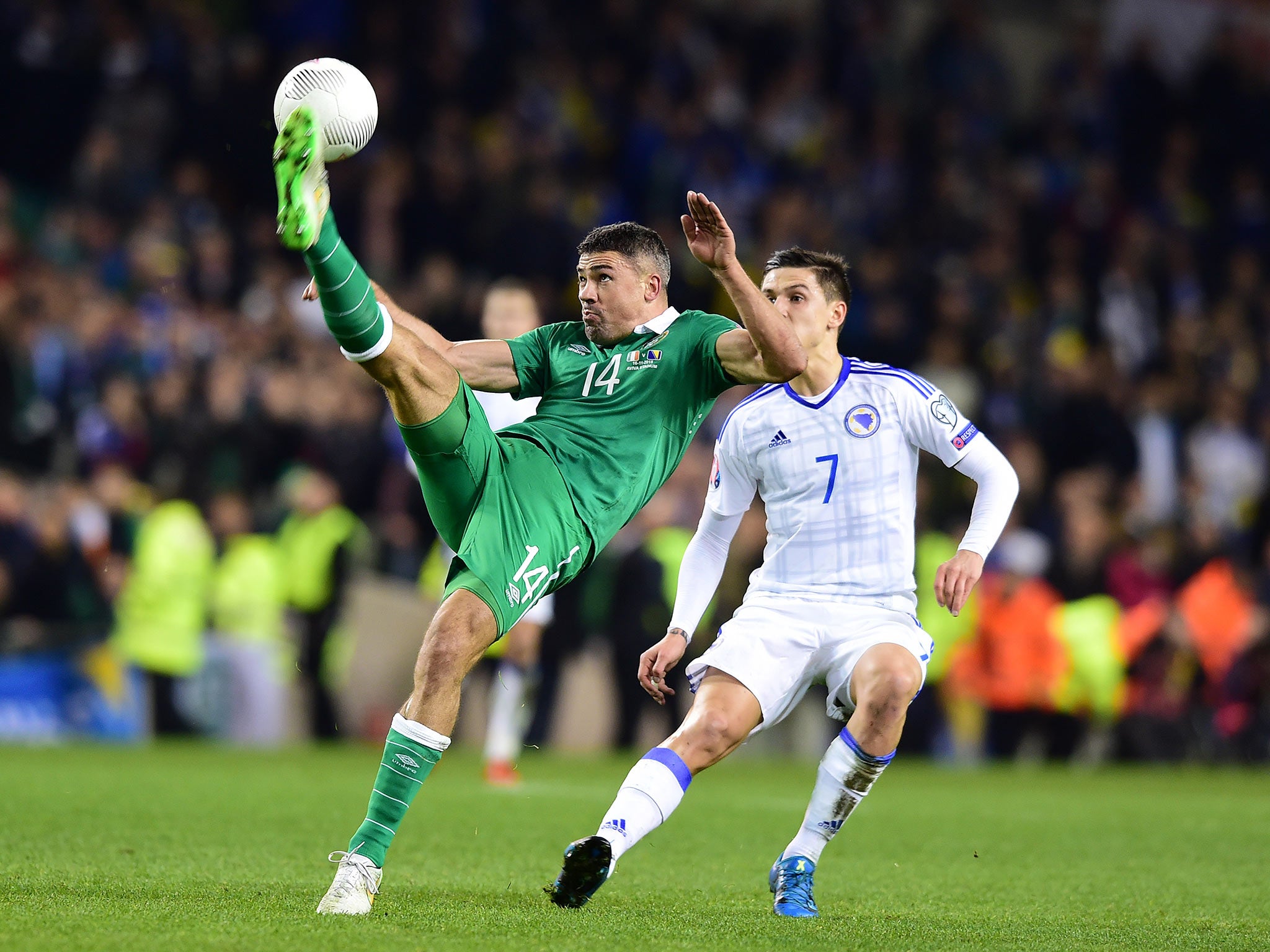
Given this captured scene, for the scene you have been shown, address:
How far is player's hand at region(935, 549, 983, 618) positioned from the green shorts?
114 cm

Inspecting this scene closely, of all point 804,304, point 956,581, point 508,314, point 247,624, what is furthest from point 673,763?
point 247,624

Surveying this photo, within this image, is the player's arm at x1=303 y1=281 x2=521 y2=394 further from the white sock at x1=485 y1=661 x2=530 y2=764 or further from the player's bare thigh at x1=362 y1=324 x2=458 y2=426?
the white sock at x1=485 y1=661 x2=530 y2=764

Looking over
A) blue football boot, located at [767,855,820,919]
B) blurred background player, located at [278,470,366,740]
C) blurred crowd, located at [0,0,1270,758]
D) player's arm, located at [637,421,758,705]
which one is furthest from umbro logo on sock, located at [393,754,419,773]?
blurred background player, located at [278,470,366,740]

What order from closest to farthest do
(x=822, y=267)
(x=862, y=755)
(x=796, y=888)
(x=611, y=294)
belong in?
1. (x=796, y=888)
2. (x=862, y=755)
3. (x=611, y=294)
4. (x=822, y=267)

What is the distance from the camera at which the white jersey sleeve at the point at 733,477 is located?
6.11m

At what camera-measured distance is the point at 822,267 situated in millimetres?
6258

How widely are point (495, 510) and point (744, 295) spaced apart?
1022mm

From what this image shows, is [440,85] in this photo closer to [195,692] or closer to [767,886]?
[195,692]

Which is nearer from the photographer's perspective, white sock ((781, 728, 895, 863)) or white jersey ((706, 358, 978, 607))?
white sock ((781, 728, 895, 863))

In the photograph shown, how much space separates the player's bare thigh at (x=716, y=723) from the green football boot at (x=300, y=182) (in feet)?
6.40

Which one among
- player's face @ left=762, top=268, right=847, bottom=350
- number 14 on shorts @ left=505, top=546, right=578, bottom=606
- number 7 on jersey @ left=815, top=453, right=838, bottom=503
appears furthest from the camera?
player's face @ left=762, top=268, right=847, bottom=350

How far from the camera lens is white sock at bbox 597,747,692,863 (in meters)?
5.17

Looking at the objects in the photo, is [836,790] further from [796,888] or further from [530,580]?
[530,580]

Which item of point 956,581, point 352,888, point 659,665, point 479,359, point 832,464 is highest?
point 479,359
